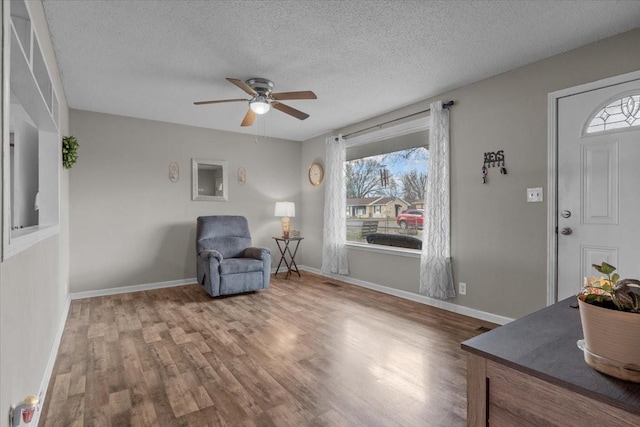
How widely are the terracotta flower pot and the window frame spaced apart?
3390 millimetres

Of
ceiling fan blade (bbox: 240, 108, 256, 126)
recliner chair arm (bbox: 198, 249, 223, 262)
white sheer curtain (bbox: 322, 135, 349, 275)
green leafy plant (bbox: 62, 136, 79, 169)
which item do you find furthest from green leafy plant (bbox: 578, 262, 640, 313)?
white sheer curtain (bbox: 322, 135, 349, 275)

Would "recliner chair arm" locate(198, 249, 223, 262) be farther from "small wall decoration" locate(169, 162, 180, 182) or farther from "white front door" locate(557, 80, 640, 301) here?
"white front door" locate(557, 80, 640, 301)

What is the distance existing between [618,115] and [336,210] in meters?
3.49

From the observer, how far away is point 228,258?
479 centimetres

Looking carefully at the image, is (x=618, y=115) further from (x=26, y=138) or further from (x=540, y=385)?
(x=26, y=138)

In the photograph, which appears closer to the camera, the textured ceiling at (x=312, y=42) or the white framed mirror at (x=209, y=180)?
the textured ceiling at (x=312, y=42)

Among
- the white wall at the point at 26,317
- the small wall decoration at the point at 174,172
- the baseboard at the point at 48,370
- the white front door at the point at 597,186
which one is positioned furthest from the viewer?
the small wall decoration at the point at 174,172

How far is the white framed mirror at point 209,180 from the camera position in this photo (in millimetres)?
5109


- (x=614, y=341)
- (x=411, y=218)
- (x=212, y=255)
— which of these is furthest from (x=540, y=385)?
(x=212, y=255)

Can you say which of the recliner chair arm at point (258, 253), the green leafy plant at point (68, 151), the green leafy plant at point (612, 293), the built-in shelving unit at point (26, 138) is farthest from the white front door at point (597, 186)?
the green leafy plant at point (68, 151)

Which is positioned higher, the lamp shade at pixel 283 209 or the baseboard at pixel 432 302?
the lamp shade at pixel 283 209

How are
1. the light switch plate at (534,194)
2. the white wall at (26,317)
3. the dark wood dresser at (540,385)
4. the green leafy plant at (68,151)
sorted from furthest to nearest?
the green leafy plant at (68,151)
the light switch plate at (534,194)
the white wall at (26,317)
the dark wood dresser at (540,385)

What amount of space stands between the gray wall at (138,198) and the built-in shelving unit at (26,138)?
66.0 inches

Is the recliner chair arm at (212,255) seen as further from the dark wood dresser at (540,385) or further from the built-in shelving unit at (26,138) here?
the dark wood dresser at (540,385)
